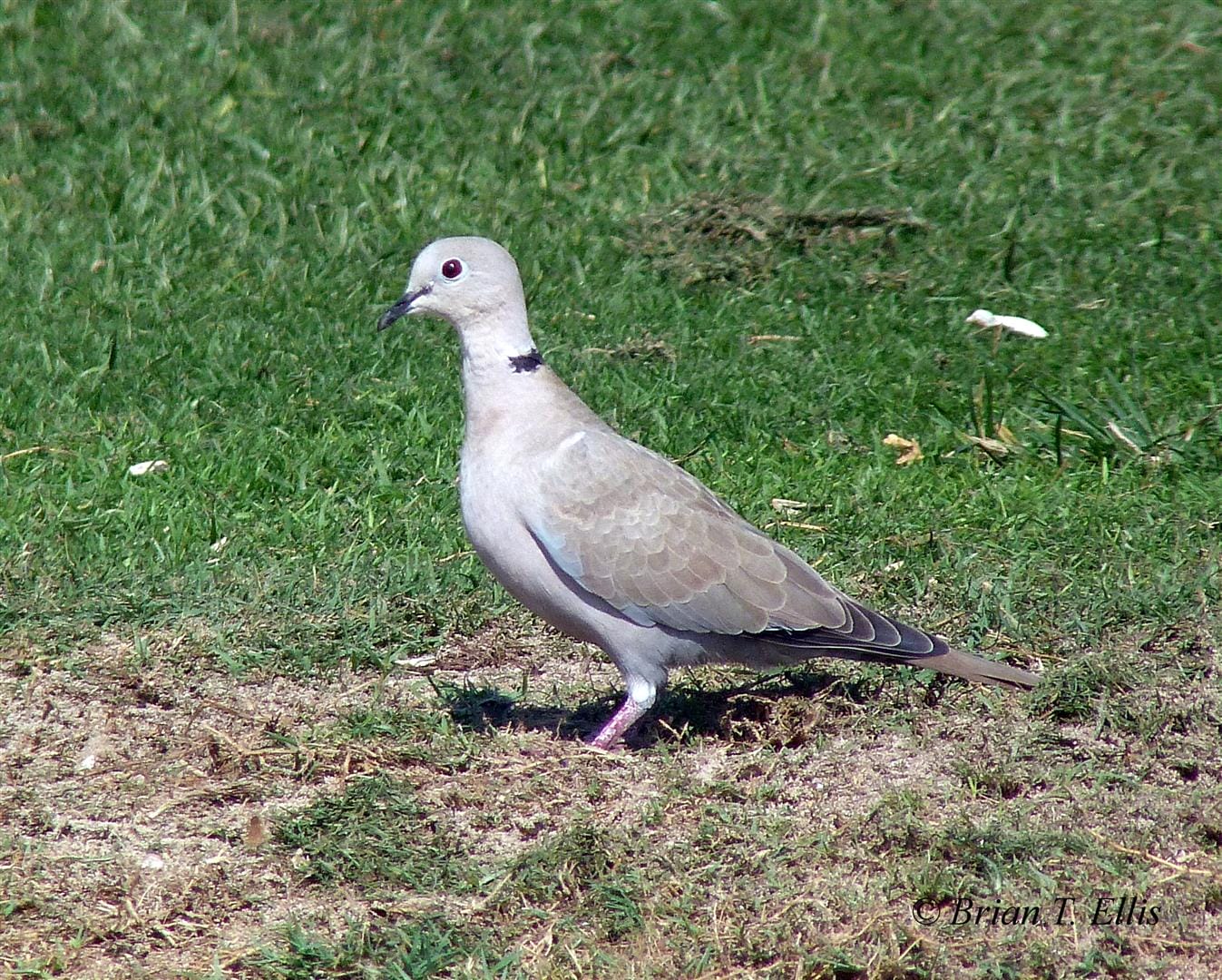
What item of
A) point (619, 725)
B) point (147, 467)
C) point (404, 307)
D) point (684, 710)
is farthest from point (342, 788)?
point (147, 467)

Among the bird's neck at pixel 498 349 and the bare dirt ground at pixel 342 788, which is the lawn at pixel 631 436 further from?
the bird's neck at pixel 498 349

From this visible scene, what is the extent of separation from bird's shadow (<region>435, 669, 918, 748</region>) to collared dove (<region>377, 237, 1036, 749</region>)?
14cm

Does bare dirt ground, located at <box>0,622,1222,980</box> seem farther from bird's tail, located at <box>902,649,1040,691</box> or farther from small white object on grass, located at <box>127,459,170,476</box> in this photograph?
small white object on grass, located at <box>127,459,170,476</box>

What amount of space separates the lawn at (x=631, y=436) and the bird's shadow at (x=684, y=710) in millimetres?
21

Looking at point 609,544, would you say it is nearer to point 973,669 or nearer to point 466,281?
point 466,281

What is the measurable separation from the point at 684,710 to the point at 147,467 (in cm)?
228

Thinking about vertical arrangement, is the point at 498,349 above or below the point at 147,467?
above

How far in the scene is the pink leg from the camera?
427cm

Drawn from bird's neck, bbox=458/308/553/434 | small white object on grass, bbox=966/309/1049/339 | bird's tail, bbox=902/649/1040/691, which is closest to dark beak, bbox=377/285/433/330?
bird's neck, bbox=458/308/553/434

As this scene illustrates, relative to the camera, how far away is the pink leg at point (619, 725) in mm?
4270

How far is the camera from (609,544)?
4.21 metres

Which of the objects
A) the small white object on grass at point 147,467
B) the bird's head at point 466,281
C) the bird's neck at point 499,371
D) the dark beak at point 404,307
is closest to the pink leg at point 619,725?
the bird's neck at point 499,371

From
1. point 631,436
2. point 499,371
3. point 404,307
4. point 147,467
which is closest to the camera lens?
point 499,371

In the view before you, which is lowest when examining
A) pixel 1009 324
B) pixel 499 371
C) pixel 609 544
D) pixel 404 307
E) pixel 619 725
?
pixel 619 725
